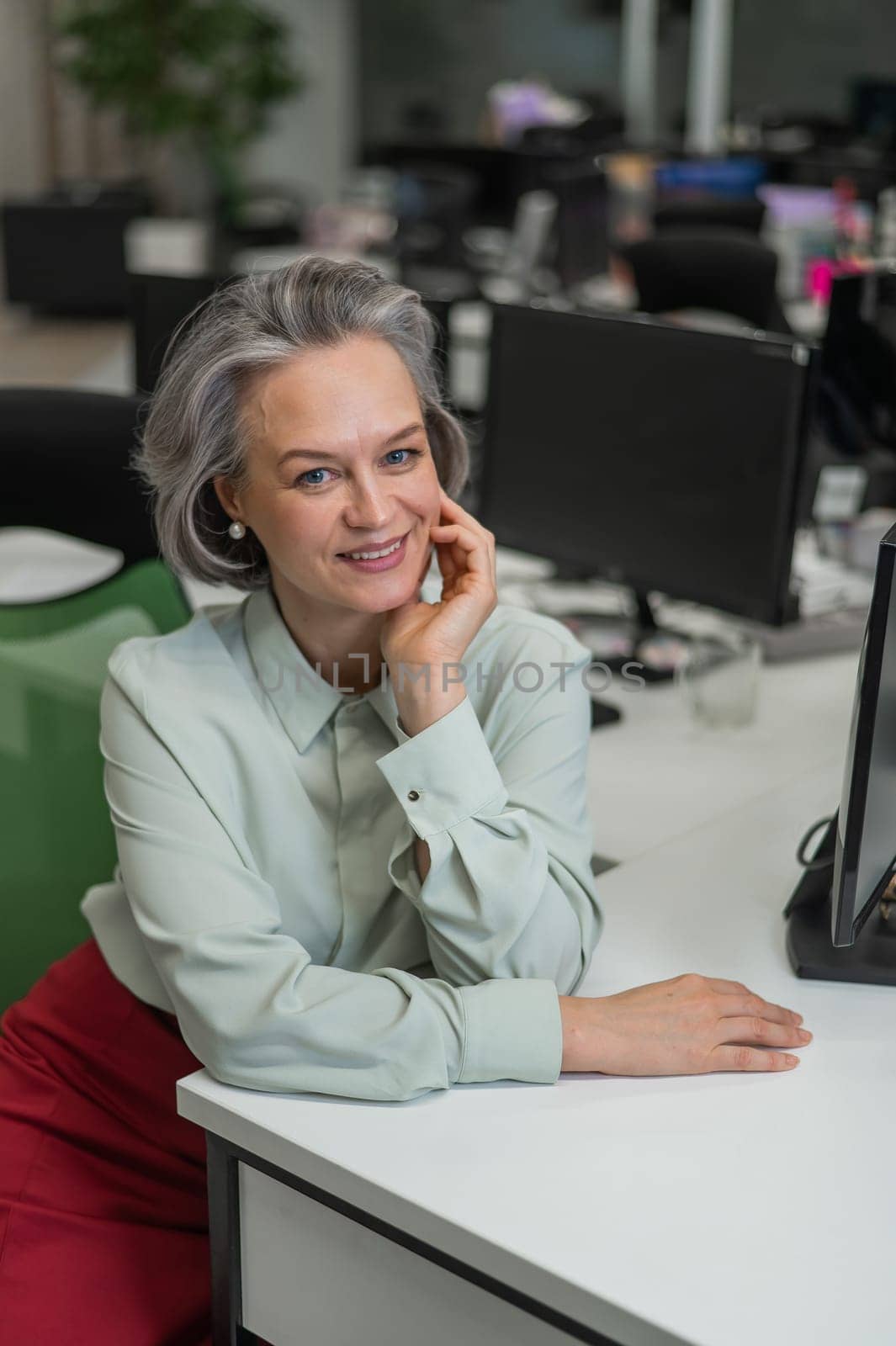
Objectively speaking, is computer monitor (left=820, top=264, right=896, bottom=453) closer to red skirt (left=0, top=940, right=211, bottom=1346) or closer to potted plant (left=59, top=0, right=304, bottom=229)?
red skirt (left=0, top=940, right=211, bottom=1346)

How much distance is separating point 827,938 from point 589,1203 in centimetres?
47

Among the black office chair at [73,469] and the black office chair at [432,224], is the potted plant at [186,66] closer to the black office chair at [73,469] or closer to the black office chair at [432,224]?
the black office chair at [432,224]

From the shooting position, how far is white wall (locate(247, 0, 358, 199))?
955 centimetres

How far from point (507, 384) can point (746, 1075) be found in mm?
1328

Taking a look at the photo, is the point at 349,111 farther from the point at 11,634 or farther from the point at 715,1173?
the point at 715,1173

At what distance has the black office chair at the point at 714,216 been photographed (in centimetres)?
530

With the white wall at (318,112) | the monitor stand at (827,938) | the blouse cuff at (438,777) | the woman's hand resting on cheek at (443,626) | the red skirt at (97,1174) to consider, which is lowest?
the red skirt at (97,1174)

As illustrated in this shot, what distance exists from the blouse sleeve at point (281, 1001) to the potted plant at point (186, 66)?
7.31 m

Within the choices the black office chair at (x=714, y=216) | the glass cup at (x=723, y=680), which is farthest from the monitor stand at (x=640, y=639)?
the black office chair at (x=714, y=216)

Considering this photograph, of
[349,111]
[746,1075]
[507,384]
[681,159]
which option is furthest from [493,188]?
[746,1075]

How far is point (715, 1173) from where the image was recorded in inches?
43.8

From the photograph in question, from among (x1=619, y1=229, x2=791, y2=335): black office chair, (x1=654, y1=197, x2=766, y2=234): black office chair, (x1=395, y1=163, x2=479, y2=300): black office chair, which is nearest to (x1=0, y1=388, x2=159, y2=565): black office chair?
(x1=619, y1=229, x2=791, y2=335): black office chair

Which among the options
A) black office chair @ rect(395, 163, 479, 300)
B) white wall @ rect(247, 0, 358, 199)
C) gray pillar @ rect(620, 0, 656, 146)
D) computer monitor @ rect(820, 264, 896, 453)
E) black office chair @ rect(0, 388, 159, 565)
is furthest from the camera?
white wall @ rect(247, 0, 358, 199)

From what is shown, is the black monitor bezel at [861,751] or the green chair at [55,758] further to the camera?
the green chair at [55,758]
